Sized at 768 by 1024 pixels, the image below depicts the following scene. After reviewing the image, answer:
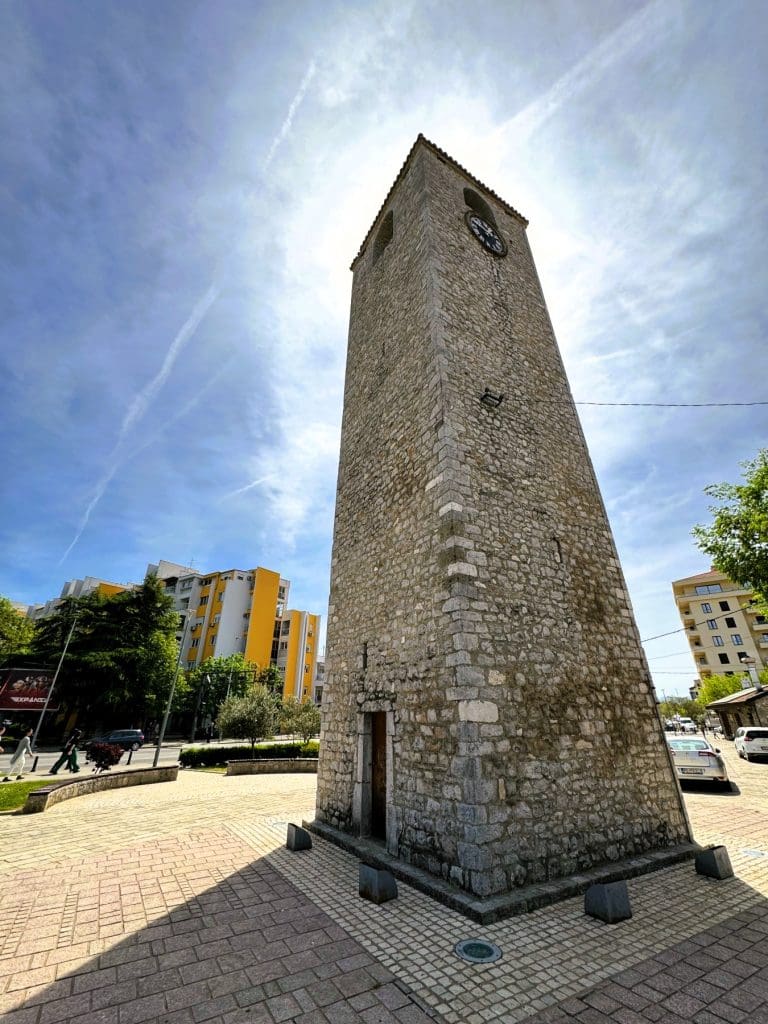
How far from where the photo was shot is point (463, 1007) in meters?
3.11

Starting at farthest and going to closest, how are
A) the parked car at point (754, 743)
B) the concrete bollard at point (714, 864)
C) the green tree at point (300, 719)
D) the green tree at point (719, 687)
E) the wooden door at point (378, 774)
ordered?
the green tree at point (719, 687) → the green tree at point (300, 719) → the parked car at point (754, 743) → the wooden door at point (378, 774) → the concrete bollard at point (714, 864)

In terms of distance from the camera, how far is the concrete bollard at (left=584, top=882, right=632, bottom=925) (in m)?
4.32

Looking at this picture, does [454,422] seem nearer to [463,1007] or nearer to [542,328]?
[542,328]

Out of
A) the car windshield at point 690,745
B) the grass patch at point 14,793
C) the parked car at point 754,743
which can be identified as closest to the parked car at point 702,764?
the car windshield at point 690,745

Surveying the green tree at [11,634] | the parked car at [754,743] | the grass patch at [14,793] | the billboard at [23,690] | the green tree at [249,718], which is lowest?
the grass patch at [14,793]

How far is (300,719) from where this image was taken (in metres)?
22.1

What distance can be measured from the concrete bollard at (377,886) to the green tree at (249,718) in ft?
53.7

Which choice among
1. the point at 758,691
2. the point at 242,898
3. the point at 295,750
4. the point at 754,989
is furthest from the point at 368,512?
the point at 758,691

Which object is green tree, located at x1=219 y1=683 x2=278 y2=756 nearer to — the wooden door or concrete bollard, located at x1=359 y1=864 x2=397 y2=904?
the wooden door

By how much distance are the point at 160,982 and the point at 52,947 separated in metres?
1.35

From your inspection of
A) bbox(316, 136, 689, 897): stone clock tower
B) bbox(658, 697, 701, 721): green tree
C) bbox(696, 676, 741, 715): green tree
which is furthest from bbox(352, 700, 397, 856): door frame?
bbox(658, 697, 701, 721): green tree

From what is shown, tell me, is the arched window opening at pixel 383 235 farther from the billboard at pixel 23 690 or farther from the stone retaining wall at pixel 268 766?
the billboard at pixel 23 690

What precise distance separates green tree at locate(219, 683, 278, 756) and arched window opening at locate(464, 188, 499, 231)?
20633mm

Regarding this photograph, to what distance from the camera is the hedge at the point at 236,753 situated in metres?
18.5
